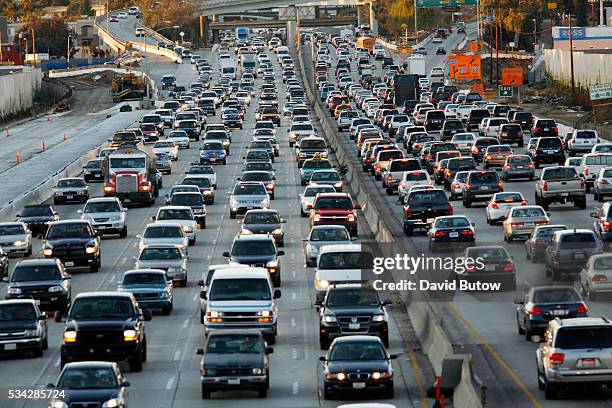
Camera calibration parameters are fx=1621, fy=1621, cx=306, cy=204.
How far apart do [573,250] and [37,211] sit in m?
24.8

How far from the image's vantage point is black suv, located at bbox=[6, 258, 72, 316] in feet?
130

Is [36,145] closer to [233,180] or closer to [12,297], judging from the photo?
[233,180]

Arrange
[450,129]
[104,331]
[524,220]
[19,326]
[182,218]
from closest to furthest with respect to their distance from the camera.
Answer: [104,331] < [19,326] < [524,220] < [182,218] < [450,129]

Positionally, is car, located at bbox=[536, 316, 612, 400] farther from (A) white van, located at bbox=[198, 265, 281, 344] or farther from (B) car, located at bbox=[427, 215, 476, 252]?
(B) car, located at bbox=[427, 215, 476, 252]

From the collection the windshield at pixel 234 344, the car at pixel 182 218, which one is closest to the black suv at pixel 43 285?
the windshield at pixel 234 344

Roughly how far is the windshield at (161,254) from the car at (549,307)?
1407 centimetres

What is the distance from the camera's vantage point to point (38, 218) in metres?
59.6

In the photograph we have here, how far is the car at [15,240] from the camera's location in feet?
174

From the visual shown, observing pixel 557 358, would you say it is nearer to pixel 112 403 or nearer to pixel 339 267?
pixel 112 403

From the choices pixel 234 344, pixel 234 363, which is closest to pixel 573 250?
pixel 234 344

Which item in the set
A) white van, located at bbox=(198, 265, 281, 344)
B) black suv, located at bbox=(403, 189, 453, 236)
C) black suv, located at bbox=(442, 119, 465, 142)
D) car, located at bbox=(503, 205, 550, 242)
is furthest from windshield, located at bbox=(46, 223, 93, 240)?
black suv, located at bbox=(442, 119, 465, 142)

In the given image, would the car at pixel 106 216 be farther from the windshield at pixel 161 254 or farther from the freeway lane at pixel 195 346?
the windshield at pixel 161 254

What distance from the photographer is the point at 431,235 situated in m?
49.9

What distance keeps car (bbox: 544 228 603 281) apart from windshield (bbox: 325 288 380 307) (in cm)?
909
